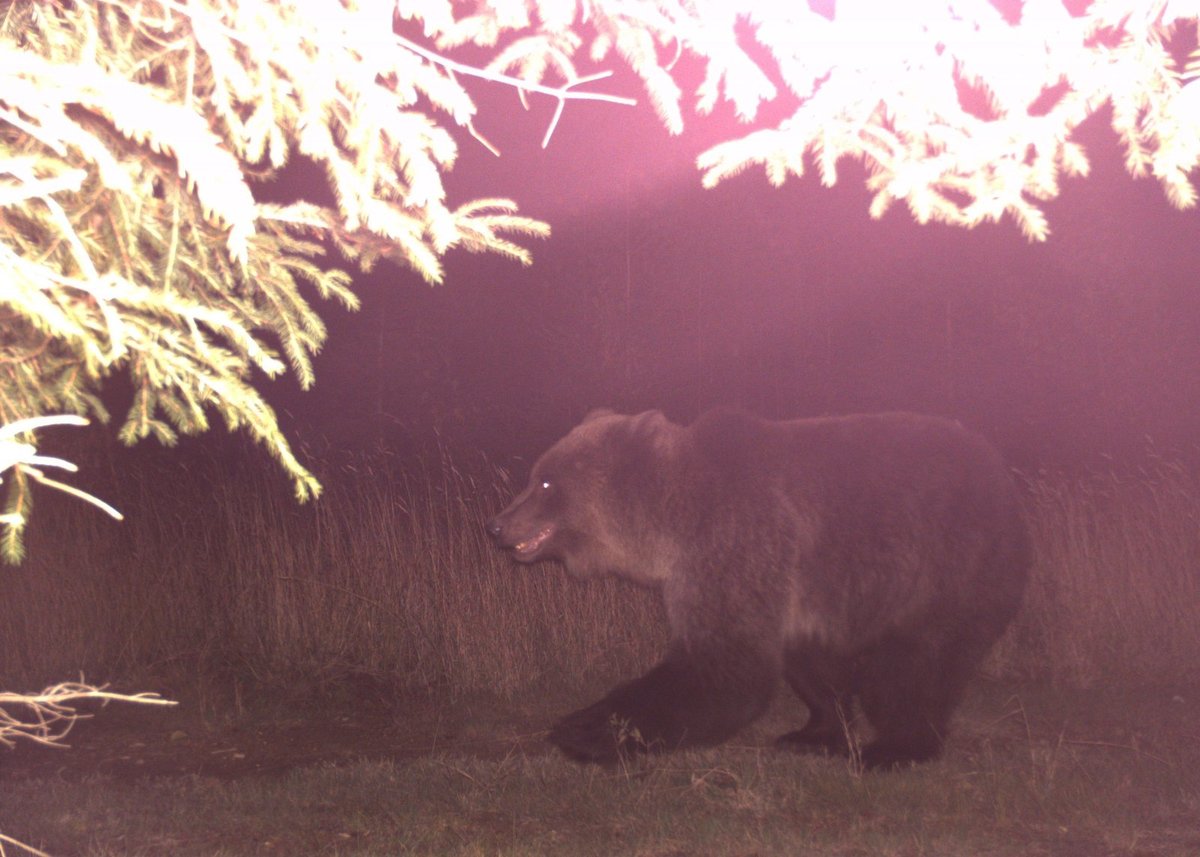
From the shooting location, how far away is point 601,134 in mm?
22219

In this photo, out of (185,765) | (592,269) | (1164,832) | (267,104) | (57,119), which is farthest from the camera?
(592,269)

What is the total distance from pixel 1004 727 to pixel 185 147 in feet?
18.2

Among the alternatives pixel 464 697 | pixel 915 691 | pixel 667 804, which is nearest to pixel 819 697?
pixel 915 691

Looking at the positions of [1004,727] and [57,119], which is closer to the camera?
[57,119]

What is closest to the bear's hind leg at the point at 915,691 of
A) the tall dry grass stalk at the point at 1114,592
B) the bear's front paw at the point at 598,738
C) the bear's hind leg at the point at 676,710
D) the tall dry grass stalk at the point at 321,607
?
the bear's hind leg at the point at 676,710

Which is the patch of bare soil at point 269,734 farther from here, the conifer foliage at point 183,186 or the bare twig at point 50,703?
the conifer foliage at point 183,186

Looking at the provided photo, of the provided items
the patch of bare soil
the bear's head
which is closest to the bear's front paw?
the patch of bare soil

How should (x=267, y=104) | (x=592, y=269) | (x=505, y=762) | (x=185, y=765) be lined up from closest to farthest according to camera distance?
(x=267, y=104), (x=505, y=762), (x=185, y=765), (x=592, y=269)

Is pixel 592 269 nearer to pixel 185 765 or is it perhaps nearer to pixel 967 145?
pixel 185 765

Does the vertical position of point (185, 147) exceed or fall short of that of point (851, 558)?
it exceeds it

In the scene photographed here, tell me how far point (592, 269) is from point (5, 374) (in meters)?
18.2

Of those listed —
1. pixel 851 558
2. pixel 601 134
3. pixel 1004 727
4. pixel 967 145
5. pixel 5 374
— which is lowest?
pixel 1004 727

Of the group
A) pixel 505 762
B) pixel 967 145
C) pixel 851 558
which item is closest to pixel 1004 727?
pixel 851 558

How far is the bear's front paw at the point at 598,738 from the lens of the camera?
5707mm
